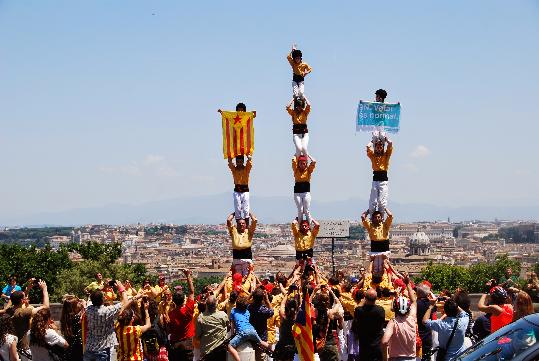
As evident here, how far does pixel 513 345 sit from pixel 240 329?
4.31 m

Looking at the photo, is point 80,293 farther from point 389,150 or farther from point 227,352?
point 227,352

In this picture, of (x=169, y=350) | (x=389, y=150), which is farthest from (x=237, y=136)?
(x=169, y=350)

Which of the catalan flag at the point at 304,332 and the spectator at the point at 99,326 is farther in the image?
the spectator at the point at 99,326

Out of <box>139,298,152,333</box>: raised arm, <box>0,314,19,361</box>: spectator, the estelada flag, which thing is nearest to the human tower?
the estelada flag

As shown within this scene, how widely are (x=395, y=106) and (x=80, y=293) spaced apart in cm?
3178

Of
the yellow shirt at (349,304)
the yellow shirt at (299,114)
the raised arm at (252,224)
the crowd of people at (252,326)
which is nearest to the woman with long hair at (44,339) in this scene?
the crowd of people at (252,326)

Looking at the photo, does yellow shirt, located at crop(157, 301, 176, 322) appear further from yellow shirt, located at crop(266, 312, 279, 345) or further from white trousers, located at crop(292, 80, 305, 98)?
white trousers, located at crop(292, 80, 305, 98)

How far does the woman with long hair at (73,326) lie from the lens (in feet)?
36.9

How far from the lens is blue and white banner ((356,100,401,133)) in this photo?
21391 mm

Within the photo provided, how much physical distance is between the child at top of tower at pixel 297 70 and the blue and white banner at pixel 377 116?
1488mm

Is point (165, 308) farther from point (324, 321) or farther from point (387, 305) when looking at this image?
point (324, 321)

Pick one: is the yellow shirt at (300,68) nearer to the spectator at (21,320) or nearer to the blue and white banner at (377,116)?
the blue and white banner at (377,116)

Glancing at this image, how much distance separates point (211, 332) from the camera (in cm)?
1160

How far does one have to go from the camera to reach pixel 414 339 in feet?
34.1
